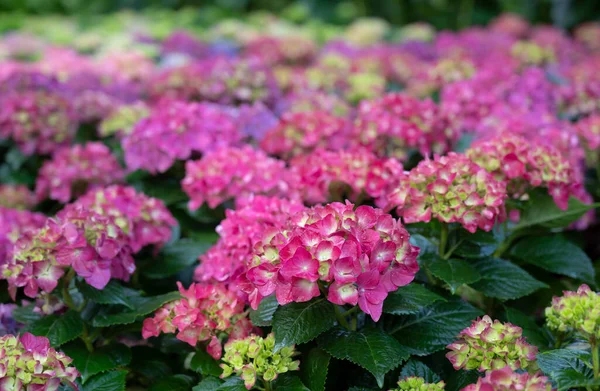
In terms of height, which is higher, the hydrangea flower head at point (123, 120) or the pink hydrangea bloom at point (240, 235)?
the pink hydrangea bloom at point (240, 235)

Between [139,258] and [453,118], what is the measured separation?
1150 mm

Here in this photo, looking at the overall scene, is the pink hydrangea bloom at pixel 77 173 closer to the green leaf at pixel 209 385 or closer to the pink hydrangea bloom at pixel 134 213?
the pink hydrangea bloom at pixel 134 213

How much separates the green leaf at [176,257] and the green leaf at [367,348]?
2.04 ft

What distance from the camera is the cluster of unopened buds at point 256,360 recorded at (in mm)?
1204

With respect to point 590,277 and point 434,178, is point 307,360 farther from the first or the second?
point 590,277

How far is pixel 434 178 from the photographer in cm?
144

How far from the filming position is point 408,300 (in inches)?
51.3

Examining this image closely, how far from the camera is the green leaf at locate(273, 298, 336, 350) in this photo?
1.19 metres

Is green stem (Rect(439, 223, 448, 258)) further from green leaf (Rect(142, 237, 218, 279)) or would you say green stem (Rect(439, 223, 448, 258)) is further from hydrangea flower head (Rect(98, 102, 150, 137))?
hydrangea flower head (Rect(98, 102, 150, 137))

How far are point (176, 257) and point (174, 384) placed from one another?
1.53 feet

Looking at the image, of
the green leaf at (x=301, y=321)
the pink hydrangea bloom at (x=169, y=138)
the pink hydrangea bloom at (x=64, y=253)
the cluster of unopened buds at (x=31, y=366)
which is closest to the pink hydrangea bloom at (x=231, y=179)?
the pink hydrangea bloom at (x=169, y=138)

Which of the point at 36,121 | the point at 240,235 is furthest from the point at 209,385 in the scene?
the point at 36,121

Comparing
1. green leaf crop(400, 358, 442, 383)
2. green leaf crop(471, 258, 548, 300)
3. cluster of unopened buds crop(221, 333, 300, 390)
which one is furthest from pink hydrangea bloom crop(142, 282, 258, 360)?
green leaf crop(471, 258, 548, 300)

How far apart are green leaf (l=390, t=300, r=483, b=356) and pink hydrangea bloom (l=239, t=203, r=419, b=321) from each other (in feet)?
0.74
